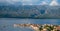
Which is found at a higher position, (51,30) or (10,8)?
(10,8)

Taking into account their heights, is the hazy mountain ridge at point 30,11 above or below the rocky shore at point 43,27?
above

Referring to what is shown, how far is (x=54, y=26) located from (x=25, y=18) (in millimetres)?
332

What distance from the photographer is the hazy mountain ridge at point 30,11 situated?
1.18 metres

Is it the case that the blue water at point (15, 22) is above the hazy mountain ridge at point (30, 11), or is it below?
below

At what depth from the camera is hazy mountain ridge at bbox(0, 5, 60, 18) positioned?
1182mm

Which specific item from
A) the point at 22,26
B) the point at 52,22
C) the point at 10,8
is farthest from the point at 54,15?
the point at 10,8

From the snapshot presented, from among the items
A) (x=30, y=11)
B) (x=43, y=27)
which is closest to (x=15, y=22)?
(x=30, y=11)

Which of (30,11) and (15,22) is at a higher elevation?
(30,11)

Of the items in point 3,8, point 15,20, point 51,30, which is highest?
point 3,8

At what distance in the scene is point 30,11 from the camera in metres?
1.19

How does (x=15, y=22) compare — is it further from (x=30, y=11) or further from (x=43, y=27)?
(x=43, y=27)

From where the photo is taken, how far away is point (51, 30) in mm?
1167

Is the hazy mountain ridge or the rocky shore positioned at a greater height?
the hazy mountain ridge

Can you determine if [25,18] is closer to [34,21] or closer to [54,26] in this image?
[34,21]
